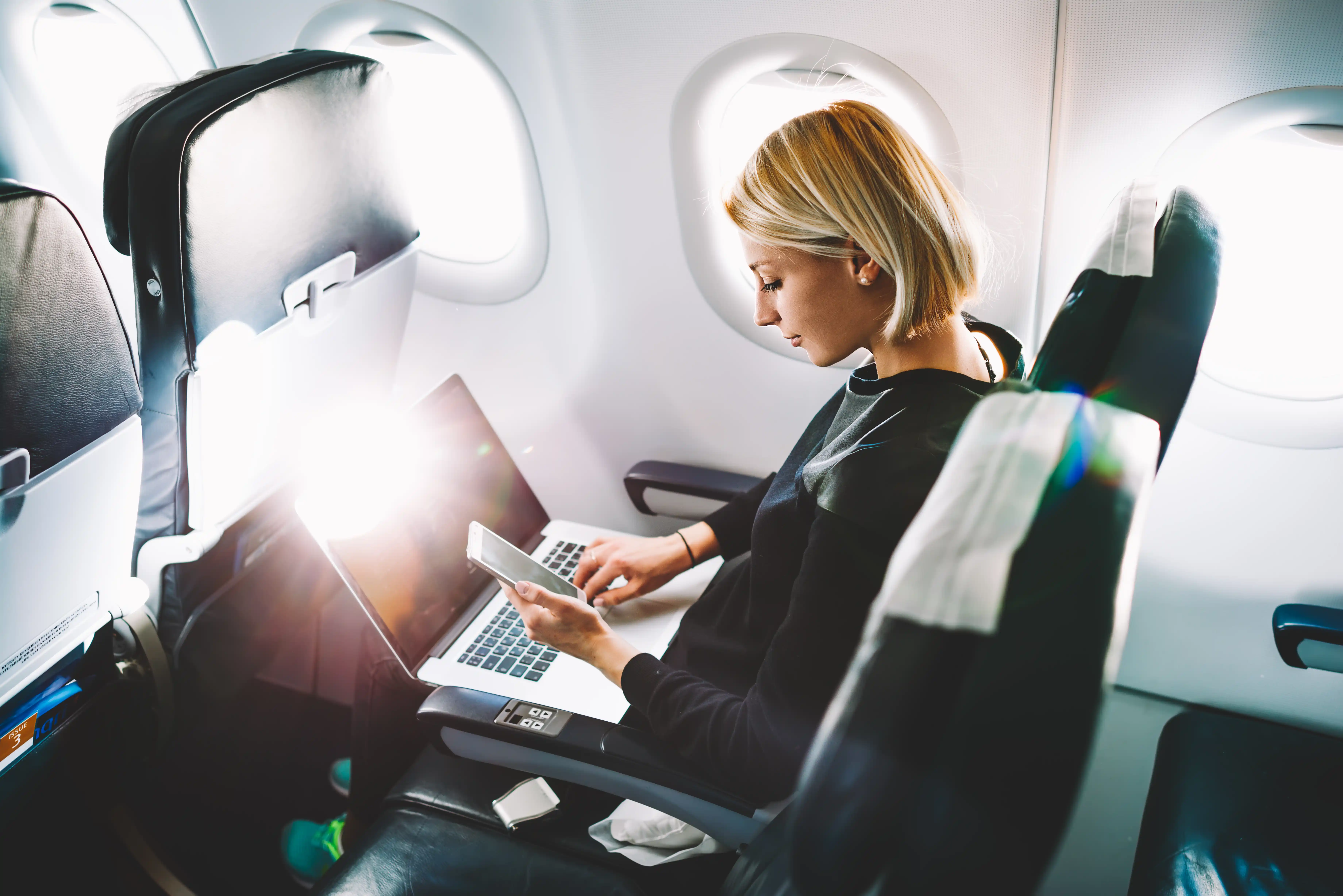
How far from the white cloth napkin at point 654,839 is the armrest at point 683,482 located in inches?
29.6

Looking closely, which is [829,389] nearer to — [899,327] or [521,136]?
[899,327]

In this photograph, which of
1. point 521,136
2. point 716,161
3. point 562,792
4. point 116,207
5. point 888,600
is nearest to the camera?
point 888,600

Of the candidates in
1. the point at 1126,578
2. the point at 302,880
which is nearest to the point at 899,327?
the point at 1126,578

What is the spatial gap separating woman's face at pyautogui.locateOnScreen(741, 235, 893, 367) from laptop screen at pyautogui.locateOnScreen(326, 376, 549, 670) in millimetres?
884

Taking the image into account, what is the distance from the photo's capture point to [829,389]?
6.06ft

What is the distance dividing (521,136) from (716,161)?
459 mm

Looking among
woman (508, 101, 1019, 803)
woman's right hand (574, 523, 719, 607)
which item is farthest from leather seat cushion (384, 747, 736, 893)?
woman's right hand (574, 523, 719, 607)

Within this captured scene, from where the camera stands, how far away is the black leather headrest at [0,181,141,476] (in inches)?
40.1

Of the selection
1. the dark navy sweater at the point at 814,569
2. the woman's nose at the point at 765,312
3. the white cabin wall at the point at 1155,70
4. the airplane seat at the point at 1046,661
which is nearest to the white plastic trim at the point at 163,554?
the dark navy sweater at the point at 814,569

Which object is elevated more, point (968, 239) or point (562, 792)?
point (968, 239)

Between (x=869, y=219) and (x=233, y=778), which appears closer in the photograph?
(x=869, y=219)

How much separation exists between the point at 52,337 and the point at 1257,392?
6.52ft

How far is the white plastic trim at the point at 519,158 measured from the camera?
1.76m

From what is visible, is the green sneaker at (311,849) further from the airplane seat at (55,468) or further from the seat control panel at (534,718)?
the seat control panel at (534,718)
